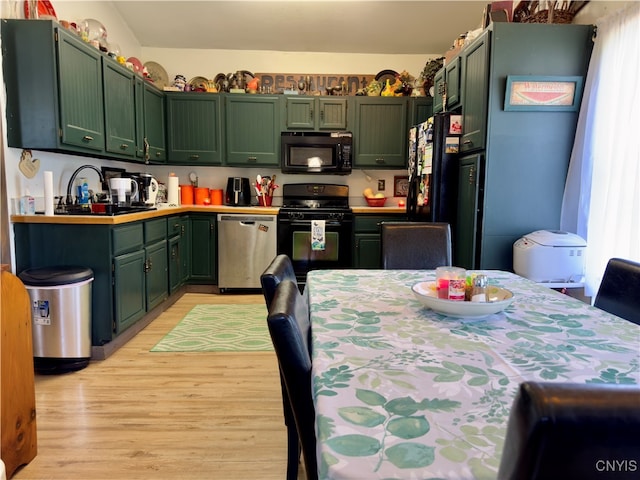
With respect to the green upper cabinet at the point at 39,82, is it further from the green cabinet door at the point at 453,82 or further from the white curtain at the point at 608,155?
the white curtain at the point at 608,155

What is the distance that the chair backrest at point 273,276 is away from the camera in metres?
1.29

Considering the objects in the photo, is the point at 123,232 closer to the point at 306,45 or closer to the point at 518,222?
the point at 518,222

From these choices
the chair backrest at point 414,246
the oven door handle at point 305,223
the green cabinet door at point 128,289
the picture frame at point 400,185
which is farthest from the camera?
the picture frame at point 400,185

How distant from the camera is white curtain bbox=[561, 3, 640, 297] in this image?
2.38m

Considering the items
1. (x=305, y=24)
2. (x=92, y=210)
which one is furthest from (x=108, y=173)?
(x=305, y=24)

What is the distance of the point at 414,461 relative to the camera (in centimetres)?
61

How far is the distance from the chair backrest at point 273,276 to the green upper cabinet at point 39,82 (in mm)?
1995

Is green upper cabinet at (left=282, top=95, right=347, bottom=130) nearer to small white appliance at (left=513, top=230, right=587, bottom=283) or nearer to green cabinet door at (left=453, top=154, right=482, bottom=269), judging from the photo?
green cabinet door at (left=453, top=154, right=482, bottom=269)

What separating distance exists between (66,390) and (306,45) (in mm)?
3911

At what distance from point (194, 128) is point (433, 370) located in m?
4.19

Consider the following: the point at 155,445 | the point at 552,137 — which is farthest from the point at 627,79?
the point at 155,445

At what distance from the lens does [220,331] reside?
328 cm

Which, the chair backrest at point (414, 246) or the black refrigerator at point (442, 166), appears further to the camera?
the black refrigerator at point (442, 166)

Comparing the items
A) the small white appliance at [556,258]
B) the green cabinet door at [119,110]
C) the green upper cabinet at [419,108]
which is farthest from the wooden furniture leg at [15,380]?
the green upper cabinet at [419,108]
